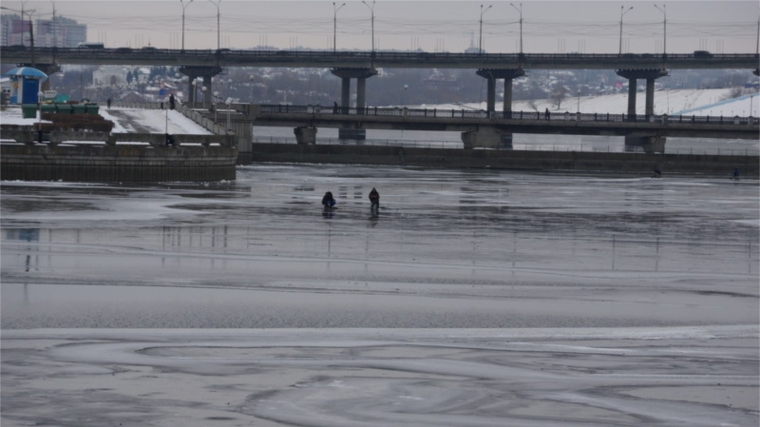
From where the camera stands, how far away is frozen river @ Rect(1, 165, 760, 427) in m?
15.9

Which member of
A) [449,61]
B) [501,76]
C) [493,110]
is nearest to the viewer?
[493,110]

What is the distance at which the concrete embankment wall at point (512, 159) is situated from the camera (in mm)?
96000

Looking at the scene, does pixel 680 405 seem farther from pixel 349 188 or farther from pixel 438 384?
pixel 349 188

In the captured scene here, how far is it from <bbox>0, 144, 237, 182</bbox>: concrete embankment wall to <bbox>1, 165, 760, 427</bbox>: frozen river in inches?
481

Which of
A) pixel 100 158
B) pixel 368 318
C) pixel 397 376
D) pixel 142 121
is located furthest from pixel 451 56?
pixel 397 376

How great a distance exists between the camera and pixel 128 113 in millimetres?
81812

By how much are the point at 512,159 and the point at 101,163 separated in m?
44.7

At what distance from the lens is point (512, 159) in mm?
96875

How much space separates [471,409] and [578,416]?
1284 millimetres

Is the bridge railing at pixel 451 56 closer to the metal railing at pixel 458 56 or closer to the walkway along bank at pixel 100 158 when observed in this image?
the metal railing at pixel 458 56

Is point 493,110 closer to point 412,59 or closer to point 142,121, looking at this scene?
point 412,59

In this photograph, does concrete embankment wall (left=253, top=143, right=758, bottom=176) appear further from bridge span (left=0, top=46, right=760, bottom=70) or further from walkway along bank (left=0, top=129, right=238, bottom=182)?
bridge span (left=0, top=46, right=760, bottom=70)

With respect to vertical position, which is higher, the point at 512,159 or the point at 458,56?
the point at 458,56

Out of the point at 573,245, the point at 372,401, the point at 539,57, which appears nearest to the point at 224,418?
the point at 372,401
